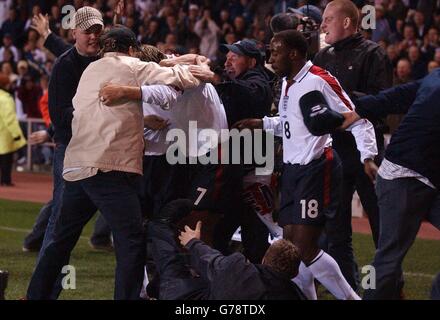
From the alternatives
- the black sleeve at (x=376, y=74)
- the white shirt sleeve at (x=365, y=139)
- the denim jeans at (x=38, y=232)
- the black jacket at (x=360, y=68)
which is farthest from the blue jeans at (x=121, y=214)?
the denim jeans at (x=38, y=232)

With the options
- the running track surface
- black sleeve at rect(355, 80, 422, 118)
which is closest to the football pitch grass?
the running track surface

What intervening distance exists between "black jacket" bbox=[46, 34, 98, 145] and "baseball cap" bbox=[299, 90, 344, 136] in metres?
1.72

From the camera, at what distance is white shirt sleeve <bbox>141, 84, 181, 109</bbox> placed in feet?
23.6

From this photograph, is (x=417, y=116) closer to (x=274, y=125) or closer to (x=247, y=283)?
(x=274, y=125)

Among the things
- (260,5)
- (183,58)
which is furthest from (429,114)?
(260,5)

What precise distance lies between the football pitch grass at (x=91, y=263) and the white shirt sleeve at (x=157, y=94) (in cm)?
218

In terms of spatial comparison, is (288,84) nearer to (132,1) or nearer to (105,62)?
(105,62)

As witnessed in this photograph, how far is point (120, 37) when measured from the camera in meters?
7.39

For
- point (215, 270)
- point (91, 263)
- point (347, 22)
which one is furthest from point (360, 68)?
point (91, 263)

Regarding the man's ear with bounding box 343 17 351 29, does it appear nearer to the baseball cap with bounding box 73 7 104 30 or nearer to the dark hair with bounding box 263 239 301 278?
the baseball cap with bounding box 73 7 104 30

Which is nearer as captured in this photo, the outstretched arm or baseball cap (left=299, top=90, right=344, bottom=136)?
baseball cap (left=299, top=90, right=344, bottom=136)

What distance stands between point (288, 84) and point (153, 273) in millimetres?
1732

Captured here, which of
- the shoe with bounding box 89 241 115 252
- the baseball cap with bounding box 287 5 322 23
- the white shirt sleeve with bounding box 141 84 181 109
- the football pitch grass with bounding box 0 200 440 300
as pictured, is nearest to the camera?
the white shirt sleeve with bounding box 141 84 181 109
